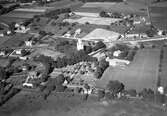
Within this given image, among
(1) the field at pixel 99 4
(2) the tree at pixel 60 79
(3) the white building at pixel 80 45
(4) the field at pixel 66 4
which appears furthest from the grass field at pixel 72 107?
(1) the field at pixel 99 4

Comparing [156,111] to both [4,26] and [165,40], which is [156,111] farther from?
[4,26]

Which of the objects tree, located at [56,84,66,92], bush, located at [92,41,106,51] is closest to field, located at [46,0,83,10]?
bush, located at [92,41,106,51]

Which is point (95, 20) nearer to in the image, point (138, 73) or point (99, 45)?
point (99, 45)

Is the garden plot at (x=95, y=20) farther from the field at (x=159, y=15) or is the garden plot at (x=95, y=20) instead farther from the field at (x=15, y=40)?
the field at (x=15, y=40)

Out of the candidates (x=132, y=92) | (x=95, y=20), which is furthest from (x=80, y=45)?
(x=95, y=20)

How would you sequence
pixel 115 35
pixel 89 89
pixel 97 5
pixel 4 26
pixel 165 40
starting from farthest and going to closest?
pixel 97 5
pixel 4 26
pixel 115 35
pixel 165 40
pixel 89 89

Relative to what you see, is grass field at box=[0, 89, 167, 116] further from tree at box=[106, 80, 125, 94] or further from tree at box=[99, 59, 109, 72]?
tree at box=[99, 59, 109, 72]

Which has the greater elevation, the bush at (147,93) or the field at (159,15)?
the field at (159,15)

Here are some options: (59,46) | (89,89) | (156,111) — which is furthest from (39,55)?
(156,111)
